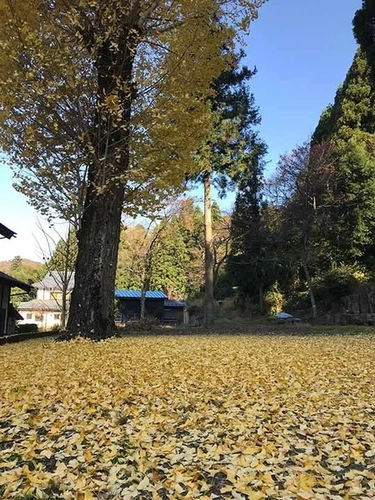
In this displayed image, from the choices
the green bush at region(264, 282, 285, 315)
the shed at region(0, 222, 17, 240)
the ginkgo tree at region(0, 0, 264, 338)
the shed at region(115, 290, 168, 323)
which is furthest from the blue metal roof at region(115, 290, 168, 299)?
the ginkgo tree at region(0, 0, 264, 338)

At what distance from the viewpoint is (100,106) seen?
6.94 metres

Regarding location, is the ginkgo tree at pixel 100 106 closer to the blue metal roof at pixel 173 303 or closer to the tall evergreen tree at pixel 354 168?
the tall evergreen tree at pixel 354 168

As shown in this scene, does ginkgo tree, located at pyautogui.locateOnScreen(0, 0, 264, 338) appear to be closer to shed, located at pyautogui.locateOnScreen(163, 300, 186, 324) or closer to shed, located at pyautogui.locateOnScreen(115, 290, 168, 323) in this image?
shed, located at pyautogui.locateOnScreen(115, 290, 168, 323)

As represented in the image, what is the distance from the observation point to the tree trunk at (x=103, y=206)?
734 centimetres

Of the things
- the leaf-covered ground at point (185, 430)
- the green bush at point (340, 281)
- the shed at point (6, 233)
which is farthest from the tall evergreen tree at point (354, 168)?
the leaf-covered ground at point (185, 430)

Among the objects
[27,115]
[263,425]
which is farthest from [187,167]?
[263,425]

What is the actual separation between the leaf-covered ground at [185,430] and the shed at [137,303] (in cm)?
2559

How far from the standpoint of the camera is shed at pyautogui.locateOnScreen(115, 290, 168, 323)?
30.6 m

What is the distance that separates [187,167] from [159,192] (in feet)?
2.28

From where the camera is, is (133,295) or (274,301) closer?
(274,301)

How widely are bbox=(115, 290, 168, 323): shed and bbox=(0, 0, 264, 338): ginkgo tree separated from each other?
75.3 feet

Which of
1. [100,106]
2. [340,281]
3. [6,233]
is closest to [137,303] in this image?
[340,281]

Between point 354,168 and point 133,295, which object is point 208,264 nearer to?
point 354,168

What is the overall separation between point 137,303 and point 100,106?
82.8ft
